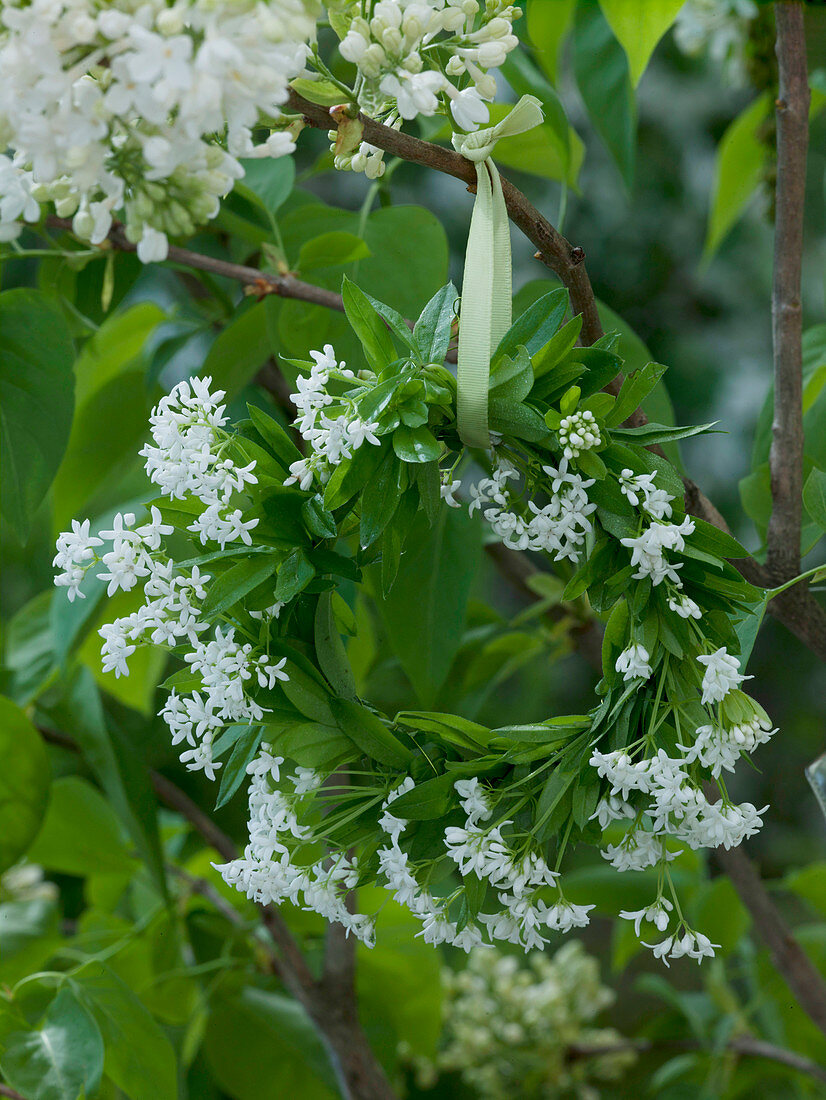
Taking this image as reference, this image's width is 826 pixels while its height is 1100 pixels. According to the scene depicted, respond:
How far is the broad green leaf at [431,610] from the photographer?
37cm

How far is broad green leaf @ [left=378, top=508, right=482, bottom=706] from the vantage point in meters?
0.37

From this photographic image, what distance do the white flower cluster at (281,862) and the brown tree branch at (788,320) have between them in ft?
0.55

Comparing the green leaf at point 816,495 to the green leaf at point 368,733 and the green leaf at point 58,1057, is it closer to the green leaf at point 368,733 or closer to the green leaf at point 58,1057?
the green leaf at point 368,733

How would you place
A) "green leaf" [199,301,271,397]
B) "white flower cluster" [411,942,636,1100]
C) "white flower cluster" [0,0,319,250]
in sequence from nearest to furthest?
"white flower cluster" [0,0,319,250]
"green leaf" [199,301,271,397]
"white flower cluster" [411,942,636,1100]

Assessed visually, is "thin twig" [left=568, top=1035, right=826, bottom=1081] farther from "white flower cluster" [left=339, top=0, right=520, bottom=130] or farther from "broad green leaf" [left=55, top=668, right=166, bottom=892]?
"white flower cluster" [left=339, top=0, right=520, bottom=130]

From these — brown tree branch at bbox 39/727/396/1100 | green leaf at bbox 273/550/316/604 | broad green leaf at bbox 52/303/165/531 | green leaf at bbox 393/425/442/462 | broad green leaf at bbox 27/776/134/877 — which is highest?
green leaf at bbox 393/425/442/462

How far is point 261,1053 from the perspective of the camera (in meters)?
0.48

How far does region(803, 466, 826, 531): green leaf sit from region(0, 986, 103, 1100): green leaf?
26 centimetres

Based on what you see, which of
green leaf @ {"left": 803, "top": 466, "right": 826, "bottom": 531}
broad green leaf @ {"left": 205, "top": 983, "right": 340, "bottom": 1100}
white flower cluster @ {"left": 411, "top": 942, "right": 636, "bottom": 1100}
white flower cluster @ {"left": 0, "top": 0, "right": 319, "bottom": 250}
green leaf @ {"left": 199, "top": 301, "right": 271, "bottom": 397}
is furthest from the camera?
white flower cluster @ {"left": 411, "top": 942, "right": 636, "bottom": 1100}

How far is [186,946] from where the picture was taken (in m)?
0.55

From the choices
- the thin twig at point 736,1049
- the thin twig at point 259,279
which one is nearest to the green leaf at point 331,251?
the thin twig at point 259,279

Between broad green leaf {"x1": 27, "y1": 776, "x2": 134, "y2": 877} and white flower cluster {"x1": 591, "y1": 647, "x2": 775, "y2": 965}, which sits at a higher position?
white flower cluster {"x1": 591, "y1": 647, "x2": 775, "y2": 965}

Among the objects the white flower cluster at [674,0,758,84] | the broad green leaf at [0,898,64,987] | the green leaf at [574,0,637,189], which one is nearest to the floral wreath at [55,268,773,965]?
the green leaf at [574,0,637,189]

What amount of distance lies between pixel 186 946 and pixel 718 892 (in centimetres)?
29
